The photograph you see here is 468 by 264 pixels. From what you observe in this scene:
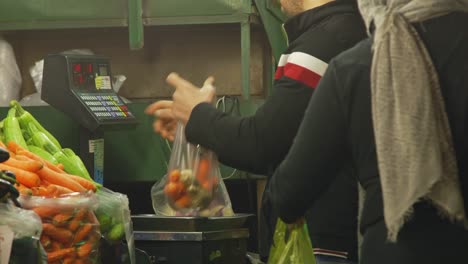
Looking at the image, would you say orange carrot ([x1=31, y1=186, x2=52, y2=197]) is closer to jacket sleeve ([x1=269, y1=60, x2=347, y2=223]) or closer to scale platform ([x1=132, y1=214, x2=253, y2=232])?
scale platform ([x1=132, y1=214, x2=253, y2=232])

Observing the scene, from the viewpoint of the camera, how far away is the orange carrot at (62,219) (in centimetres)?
303

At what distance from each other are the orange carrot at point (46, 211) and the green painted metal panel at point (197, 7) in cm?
223

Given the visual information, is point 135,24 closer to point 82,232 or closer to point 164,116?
point 82,232

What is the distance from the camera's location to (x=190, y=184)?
10.7 ft

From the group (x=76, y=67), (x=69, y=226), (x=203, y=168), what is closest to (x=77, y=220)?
(x=69, y=226)

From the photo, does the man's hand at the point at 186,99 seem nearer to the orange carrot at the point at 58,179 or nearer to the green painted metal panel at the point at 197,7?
the orange carrot at the point at 58,179

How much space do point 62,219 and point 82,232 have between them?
10 cm

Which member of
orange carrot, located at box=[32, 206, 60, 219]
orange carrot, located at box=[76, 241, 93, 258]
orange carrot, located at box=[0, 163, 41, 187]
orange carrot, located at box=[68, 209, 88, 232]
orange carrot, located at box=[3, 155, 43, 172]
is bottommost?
orange carrot, located at box=[76, 241, 93, 258]

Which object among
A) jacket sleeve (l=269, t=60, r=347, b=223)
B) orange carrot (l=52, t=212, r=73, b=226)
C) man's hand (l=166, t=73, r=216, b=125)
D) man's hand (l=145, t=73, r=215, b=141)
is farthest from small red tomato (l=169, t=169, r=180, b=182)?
jacket sleeve (l=269, t=60, r=347, b=223)

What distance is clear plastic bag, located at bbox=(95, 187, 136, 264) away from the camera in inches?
131

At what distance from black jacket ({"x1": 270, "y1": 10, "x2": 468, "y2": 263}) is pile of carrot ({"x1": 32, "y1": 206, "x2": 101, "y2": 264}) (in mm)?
1212

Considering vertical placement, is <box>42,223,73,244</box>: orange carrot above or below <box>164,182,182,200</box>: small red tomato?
below

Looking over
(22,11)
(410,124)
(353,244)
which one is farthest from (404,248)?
(22,11)

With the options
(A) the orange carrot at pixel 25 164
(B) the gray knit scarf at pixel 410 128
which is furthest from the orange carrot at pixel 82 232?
(B) the gray knit scarf at pixel 410 128
